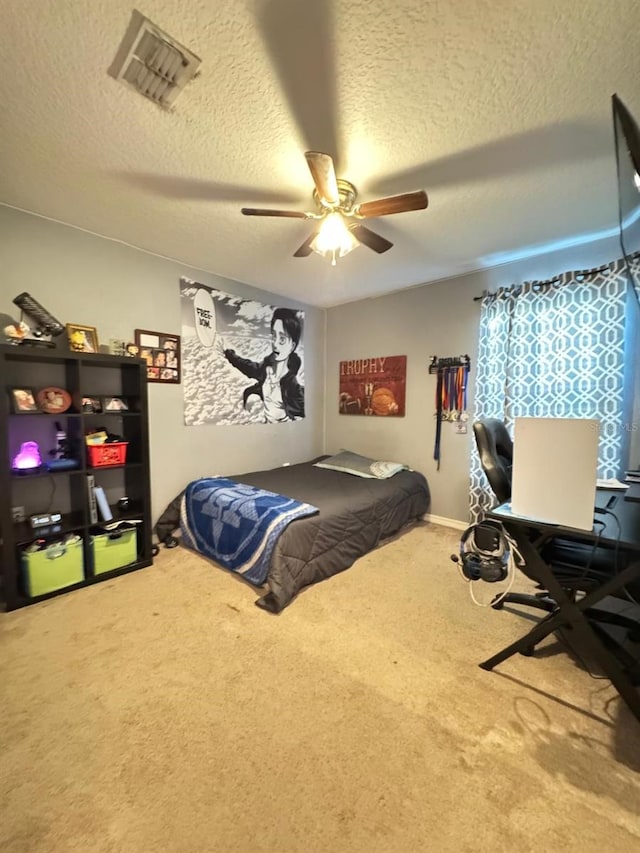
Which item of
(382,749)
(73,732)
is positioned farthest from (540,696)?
(73,732)

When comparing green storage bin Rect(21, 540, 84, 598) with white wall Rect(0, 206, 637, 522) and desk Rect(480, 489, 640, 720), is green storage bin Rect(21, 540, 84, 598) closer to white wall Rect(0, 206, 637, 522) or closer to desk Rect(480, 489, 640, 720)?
white wall Rect(0, 206, 637, 522)

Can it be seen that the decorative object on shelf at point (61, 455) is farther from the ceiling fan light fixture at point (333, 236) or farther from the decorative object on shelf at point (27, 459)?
the ceiling fan light fixture at point (333, 236)

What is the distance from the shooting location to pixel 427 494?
3.45 meters

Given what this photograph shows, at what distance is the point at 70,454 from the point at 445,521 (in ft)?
10.7

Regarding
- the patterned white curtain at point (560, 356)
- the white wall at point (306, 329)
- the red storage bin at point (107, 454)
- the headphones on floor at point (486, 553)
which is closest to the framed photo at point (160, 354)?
the white wall at point (306, 329)

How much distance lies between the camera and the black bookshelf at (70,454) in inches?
76.1

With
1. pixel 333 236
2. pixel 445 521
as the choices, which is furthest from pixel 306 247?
pixel 445 521

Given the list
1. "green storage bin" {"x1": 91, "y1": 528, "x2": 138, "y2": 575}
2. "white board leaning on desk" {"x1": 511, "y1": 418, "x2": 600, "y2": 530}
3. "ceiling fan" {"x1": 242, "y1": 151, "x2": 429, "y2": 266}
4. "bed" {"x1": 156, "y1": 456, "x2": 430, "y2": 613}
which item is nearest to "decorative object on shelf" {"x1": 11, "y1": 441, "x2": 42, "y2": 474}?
"green storage bin" {"x1": 91, "y1": 528, "x2": 138, "y2": 575}

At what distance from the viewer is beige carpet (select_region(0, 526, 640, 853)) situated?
97 cm

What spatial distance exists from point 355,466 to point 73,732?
273 centimetres

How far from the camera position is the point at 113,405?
2432mm

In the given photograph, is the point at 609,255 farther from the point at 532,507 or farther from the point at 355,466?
the point at 355,466

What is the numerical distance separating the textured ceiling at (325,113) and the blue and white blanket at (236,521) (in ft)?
6.28

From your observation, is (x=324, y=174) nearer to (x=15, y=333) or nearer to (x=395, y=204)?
(x=395, y=204)
